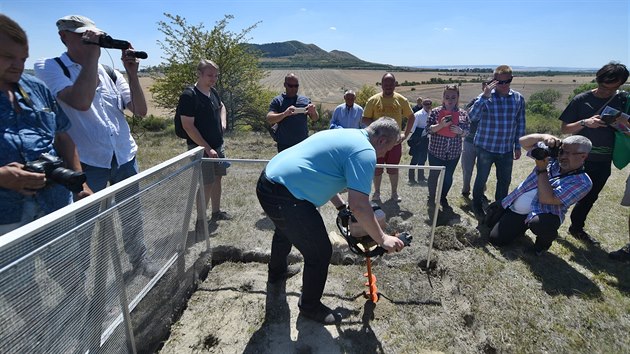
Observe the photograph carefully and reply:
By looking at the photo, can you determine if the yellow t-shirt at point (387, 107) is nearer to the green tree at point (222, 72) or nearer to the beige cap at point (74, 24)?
the beige cap at point (74, 24)

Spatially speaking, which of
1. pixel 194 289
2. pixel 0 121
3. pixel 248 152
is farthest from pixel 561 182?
pixel 248 152

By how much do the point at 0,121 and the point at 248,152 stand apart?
8696mm

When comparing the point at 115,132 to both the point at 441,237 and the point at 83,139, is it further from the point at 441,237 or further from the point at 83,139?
the point at 441,237

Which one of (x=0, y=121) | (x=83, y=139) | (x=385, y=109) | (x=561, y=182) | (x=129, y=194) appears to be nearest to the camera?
(x=0, y=121)

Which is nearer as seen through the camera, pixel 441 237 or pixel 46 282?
pixel 46 282

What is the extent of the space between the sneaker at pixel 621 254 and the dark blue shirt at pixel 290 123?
13.1ft

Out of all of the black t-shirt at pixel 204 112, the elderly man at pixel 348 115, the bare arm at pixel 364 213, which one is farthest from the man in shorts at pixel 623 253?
the black t-shirt at pixel 204 112

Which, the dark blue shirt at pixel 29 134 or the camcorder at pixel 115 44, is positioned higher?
the camcorder at pixel 115 44

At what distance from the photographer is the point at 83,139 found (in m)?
2.54

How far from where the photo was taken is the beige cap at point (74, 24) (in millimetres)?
2305

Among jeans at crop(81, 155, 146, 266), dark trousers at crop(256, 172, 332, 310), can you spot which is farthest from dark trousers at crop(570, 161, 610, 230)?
jeans at crop(81, 155, 146, 266)

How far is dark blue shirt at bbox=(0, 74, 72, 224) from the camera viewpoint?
183 centimetres

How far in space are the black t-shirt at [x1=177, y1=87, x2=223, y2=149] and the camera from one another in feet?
11.4

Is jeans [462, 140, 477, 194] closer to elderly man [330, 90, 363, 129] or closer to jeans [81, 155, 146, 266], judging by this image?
elderly man [330, 90, 363, 129]
